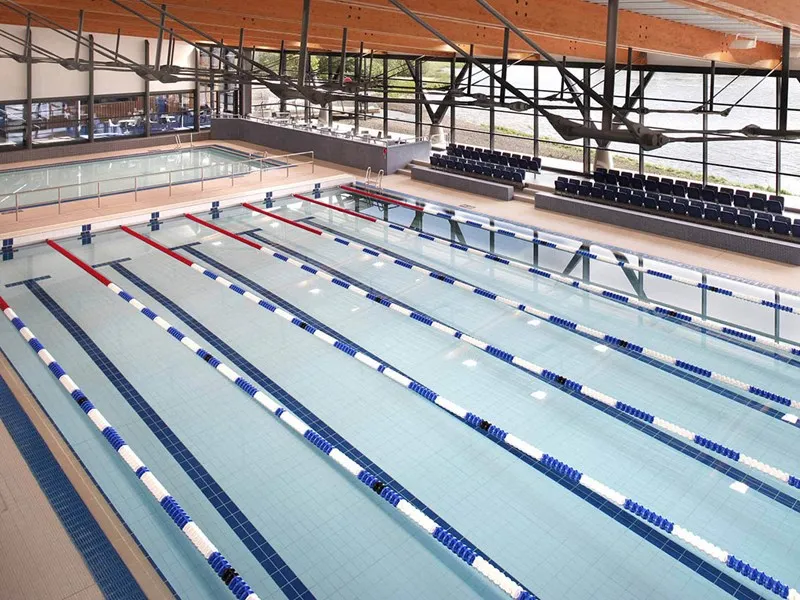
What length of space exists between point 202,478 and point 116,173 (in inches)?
538

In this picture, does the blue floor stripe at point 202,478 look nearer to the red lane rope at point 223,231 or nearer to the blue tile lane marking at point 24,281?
the blue tile lane marking at point 24,281

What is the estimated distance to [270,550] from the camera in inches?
180

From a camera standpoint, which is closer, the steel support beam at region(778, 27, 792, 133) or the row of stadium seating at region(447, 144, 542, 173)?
the steel support beam at region(778, 27, 792, 133)

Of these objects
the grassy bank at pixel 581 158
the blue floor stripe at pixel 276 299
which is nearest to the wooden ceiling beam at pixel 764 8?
the blue floor stripe at pixel 276 299

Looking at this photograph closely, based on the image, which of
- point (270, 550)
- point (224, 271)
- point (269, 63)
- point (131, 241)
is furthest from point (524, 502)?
point (269, 63)

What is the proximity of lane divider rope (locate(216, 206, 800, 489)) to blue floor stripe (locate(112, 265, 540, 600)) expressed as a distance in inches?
82.5

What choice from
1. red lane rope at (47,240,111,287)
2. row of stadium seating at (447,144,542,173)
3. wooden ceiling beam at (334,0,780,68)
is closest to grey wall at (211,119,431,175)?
row of stadium seating at (447,144,542,173)

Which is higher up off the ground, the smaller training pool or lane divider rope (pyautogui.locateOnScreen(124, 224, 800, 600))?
the smaller training pool

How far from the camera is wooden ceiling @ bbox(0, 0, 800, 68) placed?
8.41m

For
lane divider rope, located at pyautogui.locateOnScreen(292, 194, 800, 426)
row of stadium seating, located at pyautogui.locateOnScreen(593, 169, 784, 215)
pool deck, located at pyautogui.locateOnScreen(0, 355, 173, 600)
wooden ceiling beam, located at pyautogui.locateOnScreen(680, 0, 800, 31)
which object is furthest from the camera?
row of stadium seating, located at pyautogui.locateOnScreen(593, 169, 784, 215)

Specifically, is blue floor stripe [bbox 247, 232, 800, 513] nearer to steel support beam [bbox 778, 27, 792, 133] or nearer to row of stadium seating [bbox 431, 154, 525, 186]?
steel support beam [bbox 778, 27, 792, 133]

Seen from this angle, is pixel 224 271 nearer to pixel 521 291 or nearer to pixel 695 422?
pixel 521 291

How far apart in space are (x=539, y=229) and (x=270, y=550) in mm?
9003

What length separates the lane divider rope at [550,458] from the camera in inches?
171
